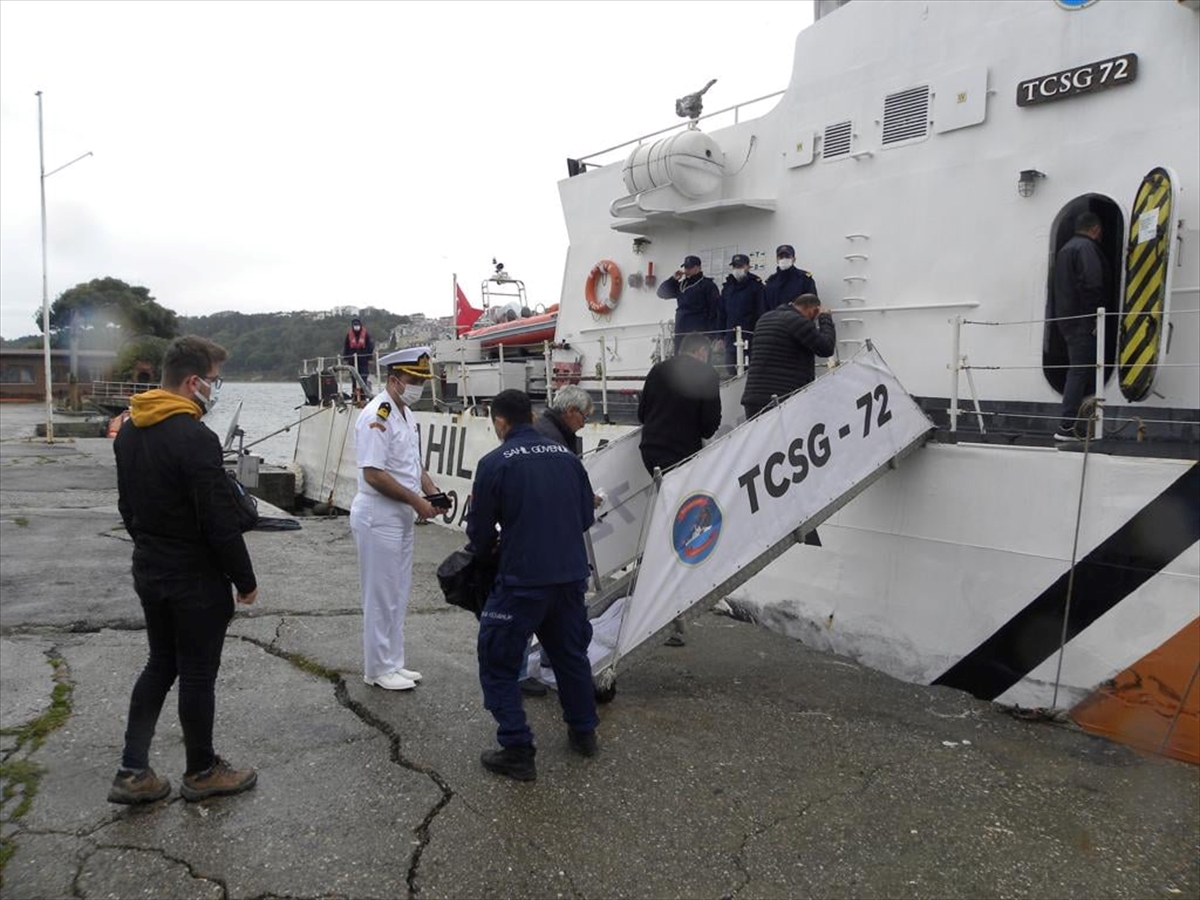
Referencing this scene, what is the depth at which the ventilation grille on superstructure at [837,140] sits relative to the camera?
785 centimetres

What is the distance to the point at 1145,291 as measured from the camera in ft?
18.2

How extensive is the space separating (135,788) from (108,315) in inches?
2963

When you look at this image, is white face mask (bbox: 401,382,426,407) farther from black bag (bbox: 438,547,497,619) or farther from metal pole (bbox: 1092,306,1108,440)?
metal pole (bbox: 1092,306,1108,440)

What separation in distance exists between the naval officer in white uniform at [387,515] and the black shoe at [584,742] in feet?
3.87

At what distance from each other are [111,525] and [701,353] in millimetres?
7687

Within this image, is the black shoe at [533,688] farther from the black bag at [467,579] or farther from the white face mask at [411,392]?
the white face mask at [411,392]

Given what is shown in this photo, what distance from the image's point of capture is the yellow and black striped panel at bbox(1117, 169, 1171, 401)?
5363mm

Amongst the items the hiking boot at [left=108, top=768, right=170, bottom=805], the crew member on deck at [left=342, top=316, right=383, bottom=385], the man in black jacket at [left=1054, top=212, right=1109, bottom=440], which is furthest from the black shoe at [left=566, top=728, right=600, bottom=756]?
the crew member on deck at [left=342, top=316, right=383, bottom=385]

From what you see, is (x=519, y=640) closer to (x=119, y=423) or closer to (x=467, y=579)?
(x=467, y=579)

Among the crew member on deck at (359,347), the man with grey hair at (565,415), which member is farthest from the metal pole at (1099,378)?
the crew member on deck at (359,347)

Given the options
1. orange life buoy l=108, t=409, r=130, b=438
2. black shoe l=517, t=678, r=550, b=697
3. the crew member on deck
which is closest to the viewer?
orange life buoy l=108, t=409, r=130, b=438

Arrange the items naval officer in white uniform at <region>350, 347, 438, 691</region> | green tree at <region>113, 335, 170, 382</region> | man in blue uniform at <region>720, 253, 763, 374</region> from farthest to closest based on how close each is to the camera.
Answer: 1. green tree at <region>113, 335, 170, 382</region>
2. man in blue uniform at <region>720, 253, 763, 374</region>
3. naval officer in white uniform at <region>350, 347, 438, 691</region>

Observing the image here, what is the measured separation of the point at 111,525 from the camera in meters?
10.3

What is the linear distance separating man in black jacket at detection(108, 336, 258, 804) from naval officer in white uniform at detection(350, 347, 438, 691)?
1188 millimetres
